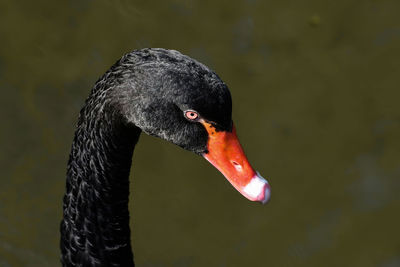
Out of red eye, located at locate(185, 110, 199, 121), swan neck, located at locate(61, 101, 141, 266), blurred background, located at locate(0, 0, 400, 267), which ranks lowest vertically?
swan neck, located at locate(61, 101, 141, 266)

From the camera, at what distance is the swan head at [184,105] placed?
2.73 metres

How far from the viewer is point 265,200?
2895 mm

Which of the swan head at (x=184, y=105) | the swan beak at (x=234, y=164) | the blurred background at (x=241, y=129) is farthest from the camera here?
the blurred background at (x=241, y=129)

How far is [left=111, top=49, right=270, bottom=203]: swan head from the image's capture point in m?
2.73

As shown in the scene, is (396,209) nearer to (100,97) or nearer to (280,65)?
(280,65)

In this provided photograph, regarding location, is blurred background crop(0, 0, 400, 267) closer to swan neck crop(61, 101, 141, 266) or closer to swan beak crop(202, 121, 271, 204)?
swan neck crop(61, 101, 141, 266)

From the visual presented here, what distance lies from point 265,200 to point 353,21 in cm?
264

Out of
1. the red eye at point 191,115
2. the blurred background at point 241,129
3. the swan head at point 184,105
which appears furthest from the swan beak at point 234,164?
the blurred background at point 241,129

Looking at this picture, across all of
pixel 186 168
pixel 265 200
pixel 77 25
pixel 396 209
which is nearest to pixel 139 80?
pixel 265 200

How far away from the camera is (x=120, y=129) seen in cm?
295

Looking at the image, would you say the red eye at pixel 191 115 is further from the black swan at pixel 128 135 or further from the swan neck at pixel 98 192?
the swan neck at pixel 98 192

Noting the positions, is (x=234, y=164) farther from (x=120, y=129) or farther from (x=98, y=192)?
(x=98, y=192)

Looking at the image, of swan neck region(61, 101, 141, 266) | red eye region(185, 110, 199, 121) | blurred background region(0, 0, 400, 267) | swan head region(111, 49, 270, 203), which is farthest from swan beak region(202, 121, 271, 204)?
blurred background region(0, 0, 400, 267)

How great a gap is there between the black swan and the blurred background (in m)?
1.18
